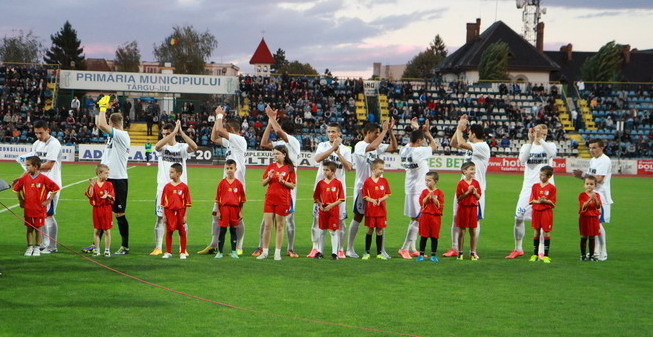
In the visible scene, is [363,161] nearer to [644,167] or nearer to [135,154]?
[135,154]

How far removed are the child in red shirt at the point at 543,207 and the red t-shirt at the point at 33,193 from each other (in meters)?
8.04

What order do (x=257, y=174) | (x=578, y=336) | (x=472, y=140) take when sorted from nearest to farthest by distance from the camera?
(x=578, y=336), (x=472, y=140), (x=257, y=174)

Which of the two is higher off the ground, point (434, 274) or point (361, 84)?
point (361, 84)

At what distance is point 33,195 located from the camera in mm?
11312

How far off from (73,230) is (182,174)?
4386 millimetres

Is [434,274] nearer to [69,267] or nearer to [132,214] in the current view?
[69,267]

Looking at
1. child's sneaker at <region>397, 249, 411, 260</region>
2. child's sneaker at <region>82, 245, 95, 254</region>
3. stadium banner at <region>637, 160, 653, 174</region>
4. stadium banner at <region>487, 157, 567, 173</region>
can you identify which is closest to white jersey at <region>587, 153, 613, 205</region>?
child's sneaker at <region>397, 249, 411, 260</region>

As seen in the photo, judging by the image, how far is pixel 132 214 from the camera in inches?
731

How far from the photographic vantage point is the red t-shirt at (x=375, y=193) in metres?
12.0

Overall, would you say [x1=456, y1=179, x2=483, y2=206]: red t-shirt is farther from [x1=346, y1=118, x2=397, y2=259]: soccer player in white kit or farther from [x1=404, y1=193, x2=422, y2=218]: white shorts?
[x1=346, y1=118, x2=397, y2=259]: soccer player in white kit

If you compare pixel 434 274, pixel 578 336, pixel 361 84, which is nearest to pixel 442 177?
pixel 361 84

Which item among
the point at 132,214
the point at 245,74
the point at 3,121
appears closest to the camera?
the point at 132,214

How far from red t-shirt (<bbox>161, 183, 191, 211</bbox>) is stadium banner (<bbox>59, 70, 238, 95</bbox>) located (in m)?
39.9

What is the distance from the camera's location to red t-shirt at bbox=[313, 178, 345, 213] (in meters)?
11.9
